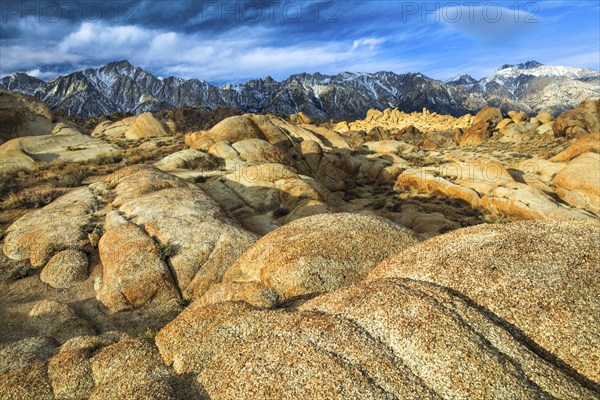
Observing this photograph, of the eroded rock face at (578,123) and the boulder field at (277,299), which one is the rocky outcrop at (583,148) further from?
the boulder field at (277,299)

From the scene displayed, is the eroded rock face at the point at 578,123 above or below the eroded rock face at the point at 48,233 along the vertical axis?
below

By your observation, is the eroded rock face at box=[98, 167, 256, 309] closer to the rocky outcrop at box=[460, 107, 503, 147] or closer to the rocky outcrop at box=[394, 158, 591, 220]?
the rocky outcrop at box=[394, 158, 591, 220]

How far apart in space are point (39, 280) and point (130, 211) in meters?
4.48

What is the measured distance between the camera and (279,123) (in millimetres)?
Result: 52438

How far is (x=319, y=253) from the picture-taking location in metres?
9.91

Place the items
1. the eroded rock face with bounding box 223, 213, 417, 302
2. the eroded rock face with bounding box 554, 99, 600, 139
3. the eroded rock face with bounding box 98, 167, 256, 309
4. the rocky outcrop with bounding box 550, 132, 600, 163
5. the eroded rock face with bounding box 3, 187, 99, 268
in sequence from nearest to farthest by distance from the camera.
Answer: the eroded rock face with bounding box 223, 213, 417, 302 → the eroded rock face with bounding box 98, 167, 256, 309 → the eroded rock face with bounding box 3, 187, 99, 268 → the rocky outcrop with bounding box 550, 132, 600, 163 → the eroded rock face with bounding box 554, 99, 600, 139

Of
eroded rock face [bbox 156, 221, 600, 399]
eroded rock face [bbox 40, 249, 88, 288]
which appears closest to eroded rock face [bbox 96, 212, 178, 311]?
eroded rock face [bbox 40, 249, 88, 288]

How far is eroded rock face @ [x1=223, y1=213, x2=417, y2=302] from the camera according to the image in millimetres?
9180

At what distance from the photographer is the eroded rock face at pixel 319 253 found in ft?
30.1

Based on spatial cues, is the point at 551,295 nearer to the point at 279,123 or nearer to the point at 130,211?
the point at 130,211

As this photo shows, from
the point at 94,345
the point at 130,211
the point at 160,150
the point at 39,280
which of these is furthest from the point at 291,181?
the point at 160,150

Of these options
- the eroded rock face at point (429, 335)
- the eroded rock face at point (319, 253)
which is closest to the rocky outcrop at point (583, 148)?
the eroded rock face at point (319, 253)

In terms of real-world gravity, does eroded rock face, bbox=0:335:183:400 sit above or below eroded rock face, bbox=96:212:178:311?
above

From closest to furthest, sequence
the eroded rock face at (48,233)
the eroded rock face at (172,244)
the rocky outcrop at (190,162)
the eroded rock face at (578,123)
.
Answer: the eroded rock face at (172,244), the eroded rock face at (48,233), the rocky outcrop at (190,162), the eroded rock face at (578,123)
